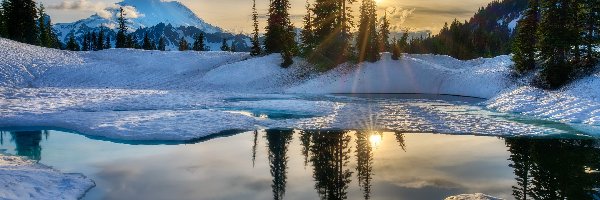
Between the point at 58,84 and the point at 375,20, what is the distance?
40.4 metres

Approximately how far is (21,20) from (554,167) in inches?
3279

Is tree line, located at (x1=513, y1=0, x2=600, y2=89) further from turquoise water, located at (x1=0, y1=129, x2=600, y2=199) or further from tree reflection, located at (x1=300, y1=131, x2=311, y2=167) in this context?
tree reflection, located at (x1=300, y1=131, x2=311, y2=167)

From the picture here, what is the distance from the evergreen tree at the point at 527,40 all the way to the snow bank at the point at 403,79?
2.35 meters

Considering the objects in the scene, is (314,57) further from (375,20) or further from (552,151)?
(552,151)

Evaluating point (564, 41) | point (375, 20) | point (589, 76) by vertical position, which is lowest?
point (589, 76)

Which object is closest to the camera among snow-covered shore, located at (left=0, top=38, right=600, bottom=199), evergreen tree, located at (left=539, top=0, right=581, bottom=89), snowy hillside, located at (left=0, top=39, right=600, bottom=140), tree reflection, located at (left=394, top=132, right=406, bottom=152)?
tree reflection, located at (left=394, top=132, right=406, bottom=152)

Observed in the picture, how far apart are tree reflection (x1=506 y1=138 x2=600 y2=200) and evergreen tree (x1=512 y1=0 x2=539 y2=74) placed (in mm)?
29696

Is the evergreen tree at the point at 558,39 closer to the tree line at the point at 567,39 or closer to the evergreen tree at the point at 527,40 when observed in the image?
the tree line at the point at 567,39

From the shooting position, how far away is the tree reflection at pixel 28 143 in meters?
17.1

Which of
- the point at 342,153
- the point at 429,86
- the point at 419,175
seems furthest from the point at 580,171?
the point at 429,86

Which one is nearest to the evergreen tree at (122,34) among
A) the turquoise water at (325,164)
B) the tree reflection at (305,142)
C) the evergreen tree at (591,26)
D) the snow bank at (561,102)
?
the turquoise water at (325,164)

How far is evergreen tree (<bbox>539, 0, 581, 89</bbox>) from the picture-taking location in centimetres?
3706

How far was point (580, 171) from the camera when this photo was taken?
14.1m

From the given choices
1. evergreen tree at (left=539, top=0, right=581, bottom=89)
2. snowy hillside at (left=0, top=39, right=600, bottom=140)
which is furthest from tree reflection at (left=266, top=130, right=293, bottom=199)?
evergreen tree at (left=539, top=0, right=581, bottom=89)
